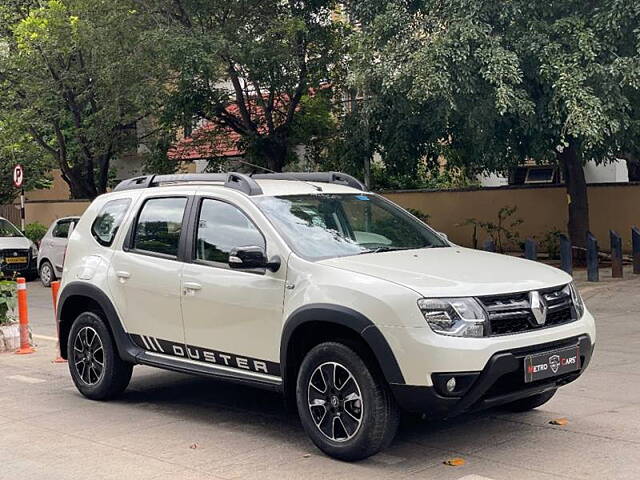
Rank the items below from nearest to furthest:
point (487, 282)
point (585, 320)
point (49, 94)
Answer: point (487, 282)
point (585, 320)
point (49, 94)

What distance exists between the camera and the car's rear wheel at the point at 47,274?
21.4m

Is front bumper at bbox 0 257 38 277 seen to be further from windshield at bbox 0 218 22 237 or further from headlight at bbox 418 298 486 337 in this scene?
headlight at bbox 418 298 486 337

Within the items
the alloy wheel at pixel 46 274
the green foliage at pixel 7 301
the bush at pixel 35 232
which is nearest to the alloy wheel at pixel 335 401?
the green foliage at pixel 7 301

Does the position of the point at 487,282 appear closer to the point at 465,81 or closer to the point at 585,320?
the point at 585,320

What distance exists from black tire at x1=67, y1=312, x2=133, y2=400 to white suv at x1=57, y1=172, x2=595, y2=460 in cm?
2

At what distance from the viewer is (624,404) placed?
746 cm

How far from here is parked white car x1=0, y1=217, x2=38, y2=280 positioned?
2270 cm

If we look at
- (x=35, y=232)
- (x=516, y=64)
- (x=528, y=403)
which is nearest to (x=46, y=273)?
(x=35, y=232)

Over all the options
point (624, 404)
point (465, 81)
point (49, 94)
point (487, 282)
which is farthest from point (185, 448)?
point (49, 94)

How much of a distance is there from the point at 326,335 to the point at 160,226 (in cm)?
209

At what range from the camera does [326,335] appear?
20.5ft

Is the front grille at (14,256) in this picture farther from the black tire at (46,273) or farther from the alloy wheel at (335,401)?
the alloy wheel at (335,401)

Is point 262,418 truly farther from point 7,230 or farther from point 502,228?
point 7,230

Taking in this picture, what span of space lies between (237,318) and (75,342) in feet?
7.57
